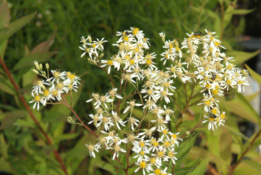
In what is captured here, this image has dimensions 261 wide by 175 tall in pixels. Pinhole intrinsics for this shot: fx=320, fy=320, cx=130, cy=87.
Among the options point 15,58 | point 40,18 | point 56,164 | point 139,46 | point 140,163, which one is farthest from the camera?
point 40,18

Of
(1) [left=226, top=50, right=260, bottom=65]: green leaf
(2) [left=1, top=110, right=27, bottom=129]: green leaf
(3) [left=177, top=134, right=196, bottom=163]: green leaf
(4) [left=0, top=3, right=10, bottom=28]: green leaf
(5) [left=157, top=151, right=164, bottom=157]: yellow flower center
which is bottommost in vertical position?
(2) [left=1, top=110, right=27, bottom=129]: green leaf

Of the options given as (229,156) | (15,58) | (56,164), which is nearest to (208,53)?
(229,156)

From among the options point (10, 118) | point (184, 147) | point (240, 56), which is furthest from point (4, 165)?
point (240, 56)

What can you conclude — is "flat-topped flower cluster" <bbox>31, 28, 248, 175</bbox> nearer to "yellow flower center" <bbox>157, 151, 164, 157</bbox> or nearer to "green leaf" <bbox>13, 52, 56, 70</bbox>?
"yellow flower center" <bbox>157, 151, 164, 157</bbox>

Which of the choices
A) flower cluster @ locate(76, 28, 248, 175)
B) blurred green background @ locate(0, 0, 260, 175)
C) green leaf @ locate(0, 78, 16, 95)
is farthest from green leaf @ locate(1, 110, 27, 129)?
flower cluster @ locate(76, 28, 248, 175)

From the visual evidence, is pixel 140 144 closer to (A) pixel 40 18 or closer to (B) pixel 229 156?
(B) pixel 229 156

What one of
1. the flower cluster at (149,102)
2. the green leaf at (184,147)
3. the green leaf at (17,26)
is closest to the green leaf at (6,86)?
the green leaf at (17,26)

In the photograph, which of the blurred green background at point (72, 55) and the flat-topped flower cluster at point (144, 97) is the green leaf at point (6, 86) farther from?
the flat-topped flower cluster at point (144, 97)

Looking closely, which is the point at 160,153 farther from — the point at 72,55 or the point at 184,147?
the point at 72,55

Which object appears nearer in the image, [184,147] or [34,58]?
[184,147]
